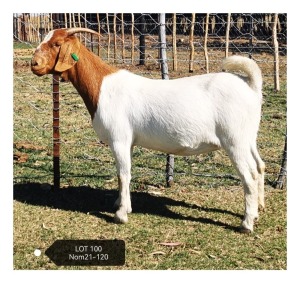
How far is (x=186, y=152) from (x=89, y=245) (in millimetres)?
1378

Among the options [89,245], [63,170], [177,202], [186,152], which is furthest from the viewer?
[63,170]

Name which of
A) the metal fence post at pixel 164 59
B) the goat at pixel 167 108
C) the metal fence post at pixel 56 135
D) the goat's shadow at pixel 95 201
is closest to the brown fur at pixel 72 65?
the goat at pixel 167 108

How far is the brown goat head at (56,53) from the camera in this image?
5.16 meters

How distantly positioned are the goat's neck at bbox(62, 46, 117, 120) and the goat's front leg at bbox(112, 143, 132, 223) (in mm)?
489

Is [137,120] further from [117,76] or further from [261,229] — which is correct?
[261,229]

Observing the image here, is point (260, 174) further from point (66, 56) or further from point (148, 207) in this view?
point (66, 56)

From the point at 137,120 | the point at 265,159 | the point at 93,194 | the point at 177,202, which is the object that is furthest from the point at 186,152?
the point at 265,159

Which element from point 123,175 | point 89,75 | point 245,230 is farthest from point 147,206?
point 89,75

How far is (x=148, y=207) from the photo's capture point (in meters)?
5.98

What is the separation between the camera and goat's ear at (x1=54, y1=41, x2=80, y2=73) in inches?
205

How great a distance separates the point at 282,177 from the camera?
21.3 feet

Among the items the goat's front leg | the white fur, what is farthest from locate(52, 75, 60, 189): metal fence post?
the goat's front leg

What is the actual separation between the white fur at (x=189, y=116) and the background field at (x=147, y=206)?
42 centimetres

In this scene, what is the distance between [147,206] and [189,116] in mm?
1456
